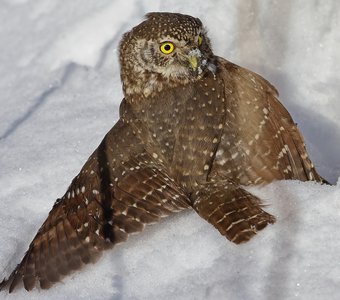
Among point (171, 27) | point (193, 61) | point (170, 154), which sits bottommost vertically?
point (170, 154)

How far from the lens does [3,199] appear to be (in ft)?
17.0

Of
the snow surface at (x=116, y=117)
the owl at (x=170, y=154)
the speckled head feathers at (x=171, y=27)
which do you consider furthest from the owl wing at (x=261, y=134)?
the speckled head feathers at (x=171, y=27)

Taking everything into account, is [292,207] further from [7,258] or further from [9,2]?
[9,2]

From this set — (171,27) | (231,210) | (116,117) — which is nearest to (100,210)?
(231,210)

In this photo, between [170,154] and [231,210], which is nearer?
[231,210]

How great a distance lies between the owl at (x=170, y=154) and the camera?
14.2 feet

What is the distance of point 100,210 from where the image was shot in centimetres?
445

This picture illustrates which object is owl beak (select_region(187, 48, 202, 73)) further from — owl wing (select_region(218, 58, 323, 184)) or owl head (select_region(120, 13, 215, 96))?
owl wing (select_region(218, 58, 323, 184))

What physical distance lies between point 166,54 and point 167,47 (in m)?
0.04

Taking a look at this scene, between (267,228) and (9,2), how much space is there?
137 inches

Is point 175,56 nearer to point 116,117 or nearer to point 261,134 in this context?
point 261,134

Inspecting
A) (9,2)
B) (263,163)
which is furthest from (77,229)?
(9,2)

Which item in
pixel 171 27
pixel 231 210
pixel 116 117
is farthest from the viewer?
pixel 116 117

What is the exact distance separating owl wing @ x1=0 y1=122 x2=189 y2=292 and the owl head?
0.30 metres
